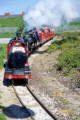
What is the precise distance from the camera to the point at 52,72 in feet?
60.7

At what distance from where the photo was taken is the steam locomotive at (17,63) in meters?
14.6

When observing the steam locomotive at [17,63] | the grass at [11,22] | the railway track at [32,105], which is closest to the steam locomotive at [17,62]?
the steam locomotive at [17,63]

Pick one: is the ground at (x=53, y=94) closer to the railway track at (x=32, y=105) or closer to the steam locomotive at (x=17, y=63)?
the railway track at (x=32, y=105)

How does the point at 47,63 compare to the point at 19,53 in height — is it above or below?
below

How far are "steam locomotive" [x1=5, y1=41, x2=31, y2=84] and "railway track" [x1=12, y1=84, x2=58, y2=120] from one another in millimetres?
703

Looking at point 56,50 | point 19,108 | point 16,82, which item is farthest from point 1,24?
point 19,108

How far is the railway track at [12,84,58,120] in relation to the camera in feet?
33.6

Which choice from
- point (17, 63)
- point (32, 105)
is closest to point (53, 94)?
point (32, 105)

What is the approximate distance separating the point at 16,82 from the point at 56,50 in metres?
11.8

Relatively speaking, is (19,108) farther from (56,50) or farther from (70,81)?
(56,50)

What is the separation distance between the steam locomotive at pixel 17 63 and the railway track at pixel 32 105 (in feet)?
2.31

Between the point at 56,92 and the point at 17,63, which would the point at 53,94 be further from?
the point at 17,63

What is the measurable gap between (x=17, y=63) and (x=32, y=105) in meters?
3.65

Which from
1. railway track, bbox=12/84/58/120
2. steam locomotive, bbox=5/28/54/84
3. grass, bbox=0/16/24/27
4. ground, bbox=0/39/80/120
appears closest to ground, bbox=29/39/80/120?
ground, bbox=0/39/80/120
